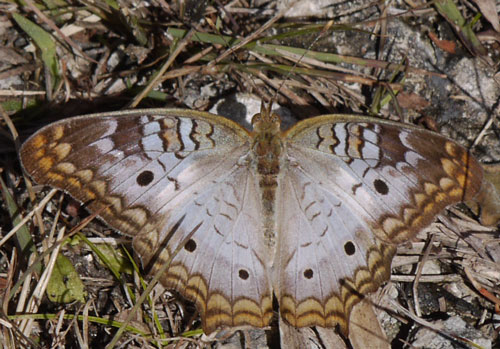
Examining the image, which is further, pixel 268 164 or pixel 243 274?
pixel 268 164

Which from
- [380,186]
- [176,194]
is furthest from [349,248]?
[176,194]

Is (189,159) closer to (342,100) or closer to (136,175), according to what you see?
(136,175)

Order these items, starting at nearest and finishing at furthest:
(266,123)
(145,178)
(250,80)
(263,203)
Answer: (145,178), (263,203), (266,123), (250,80)

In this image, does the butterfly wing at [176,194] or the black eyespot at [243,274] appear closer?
the butterfly wing at [176,194]

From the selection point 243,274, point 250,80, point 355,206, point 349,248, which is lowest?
point 243,274

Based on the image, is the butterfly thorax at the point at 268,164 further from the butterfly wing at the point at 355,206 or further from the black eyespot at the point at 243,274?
the black eyespot at the point at 243,274

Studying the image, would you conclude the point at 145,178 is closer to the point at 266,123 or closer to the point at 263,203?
the point at 263,203

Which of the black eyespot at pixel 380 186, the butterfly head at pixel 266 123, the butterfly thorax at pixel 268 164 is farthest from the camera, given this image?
the butterfly head at pixel 266 123

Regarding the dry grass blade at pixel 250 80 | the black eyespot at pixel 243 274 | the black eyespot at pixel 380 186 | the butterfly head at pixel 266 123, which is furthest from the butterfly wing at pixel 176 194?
the black eyespot at pixel 380 186

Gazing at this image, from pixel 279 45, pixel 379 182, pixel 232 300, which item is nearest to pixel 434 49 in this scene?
pixel 279 45
